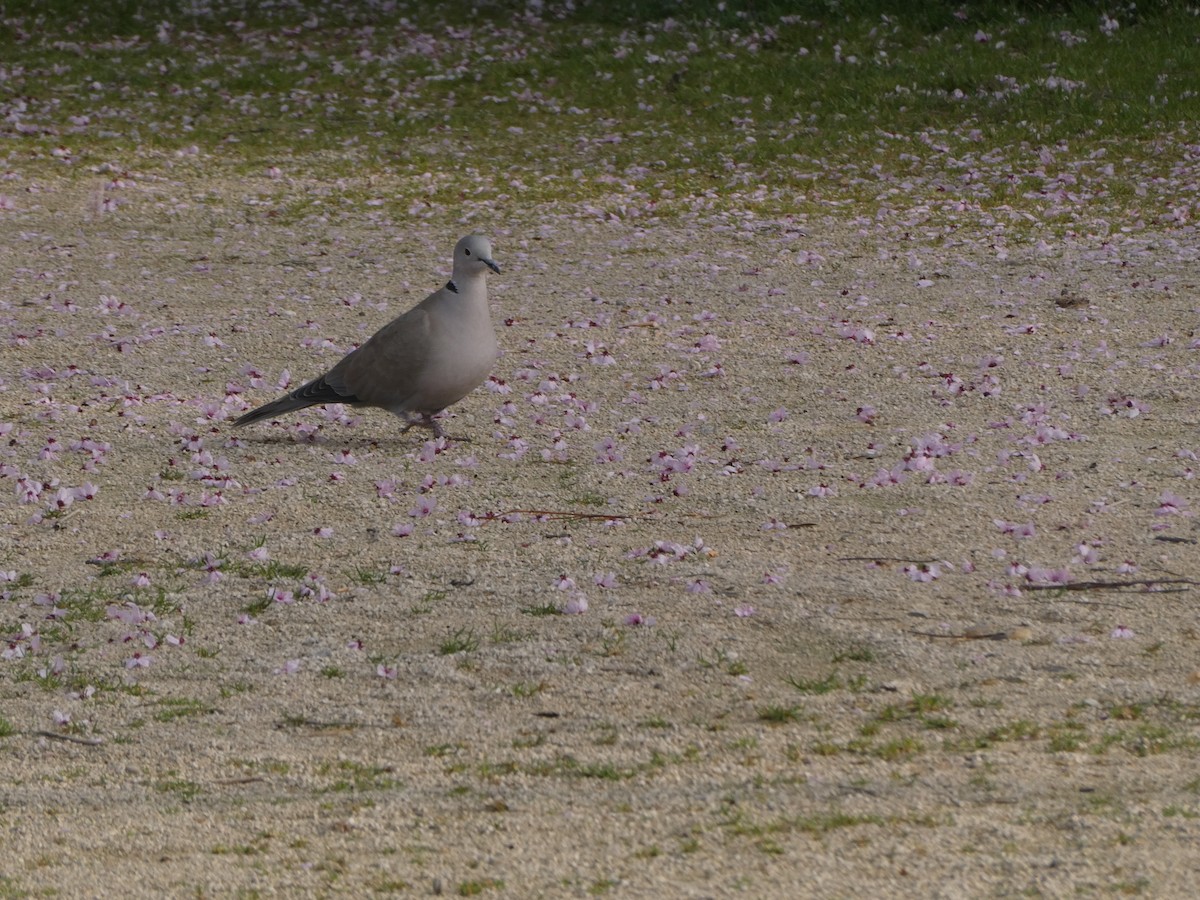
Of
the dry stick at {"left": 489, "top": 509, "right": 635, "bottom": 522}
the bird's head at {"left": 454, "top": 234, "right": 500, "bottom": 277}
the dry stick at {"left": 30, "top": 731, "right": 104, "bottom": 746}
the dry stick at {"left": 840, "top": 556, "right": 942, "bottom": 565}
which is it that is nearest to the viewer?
the dry stick at {"left": 30, "top": 731, "right": 104, "bottom": 746}

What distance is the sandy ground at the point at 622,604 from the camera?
464 cm

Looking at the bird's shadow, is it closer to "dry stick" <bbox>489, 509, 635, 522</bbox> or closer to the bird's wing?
the bird's wing

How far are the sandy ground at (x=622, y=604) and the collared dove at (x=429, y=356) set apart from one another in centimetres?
31

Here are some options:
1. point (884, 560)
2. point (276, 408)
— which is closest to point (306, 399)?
point (276, 408)

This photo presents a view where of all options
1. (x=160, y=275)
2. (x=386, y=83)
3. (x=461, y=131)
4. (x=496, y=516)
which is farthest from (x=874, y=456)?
(x=386, y=83)

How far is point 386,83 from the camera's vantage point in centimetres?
2203

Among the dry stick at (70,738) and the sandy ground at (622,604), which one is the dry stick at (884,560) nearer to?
the sandy ground at (622,604)

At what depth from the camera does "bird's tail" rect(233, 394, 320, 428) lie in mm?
9086

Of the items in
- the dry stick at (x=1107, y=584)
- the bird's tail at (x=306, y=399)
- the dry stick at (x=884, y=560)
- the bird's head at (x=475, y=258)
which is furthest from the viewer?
the bird's tail at (x=306, y=399)

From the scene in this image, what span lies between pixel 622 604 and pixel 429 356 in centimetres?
259

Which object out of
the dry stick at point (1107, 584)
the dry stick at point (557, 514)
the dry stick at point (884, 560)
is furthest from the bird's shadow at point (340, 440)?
the dry stick at point (1107, 584)

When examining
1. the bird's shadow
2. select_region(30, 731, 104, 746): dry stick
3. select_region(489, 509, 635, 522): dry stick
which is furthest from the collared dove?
select_region(30, 731, 104, 746): dry stick

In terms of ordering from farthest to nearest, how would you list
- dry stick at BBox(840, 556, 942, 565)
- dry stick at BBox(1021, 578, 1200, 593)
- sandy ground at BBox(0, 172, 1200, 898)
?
dry stick at BBox(840, 556, 942, 565)
dry stick at BBox(1021, 578, 1200, 593)
sandy ground at BBox(0, 172, 1200, 898)

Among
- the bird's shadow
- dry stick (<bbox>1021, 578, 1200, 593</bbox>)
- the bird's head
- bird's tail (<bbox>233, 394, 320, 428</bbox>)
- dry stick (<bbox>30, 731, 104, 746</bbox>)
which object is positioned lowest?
the bird's shadow
